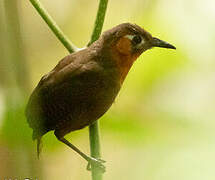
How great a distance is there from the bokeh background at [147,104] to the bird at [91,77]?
27 centimetres

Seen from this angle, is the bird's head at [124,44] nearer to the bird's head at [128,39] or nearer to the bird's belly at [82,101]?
the bird's head at [128,39]

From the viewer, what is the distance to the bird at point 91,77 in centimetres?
188

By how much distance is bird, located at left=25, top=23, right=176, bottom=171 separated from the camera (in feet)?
6.17

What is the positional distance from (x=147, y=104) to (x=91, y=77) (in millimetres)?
903

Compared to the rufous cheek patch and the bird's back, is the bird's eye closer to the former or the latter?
the rufous cheek patch

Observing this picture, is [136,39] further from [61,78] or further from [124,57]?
[61,78]

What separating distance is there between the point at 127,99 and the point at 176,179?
473mm

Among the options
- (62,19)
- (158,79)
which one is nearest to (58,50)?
(62,19)

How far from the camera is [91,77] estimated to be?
6.51 ft

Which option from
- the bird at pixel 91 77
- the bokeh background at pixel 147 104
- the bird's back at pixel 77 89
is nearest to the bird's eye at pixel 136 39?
the bird at pixel 91 77

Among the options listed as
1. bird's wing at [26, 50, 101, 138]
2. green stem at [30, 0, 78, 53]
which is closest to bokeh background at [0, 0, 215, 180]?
green stem at [30, 0, 78, 53]

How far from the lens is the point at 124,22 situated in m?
1.87

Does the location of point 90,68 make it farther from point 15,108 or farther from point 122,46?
point 15,108

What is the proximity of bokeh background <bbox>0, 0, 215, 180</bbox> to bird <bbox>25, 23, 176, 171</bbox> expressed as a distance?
0.27 metres
